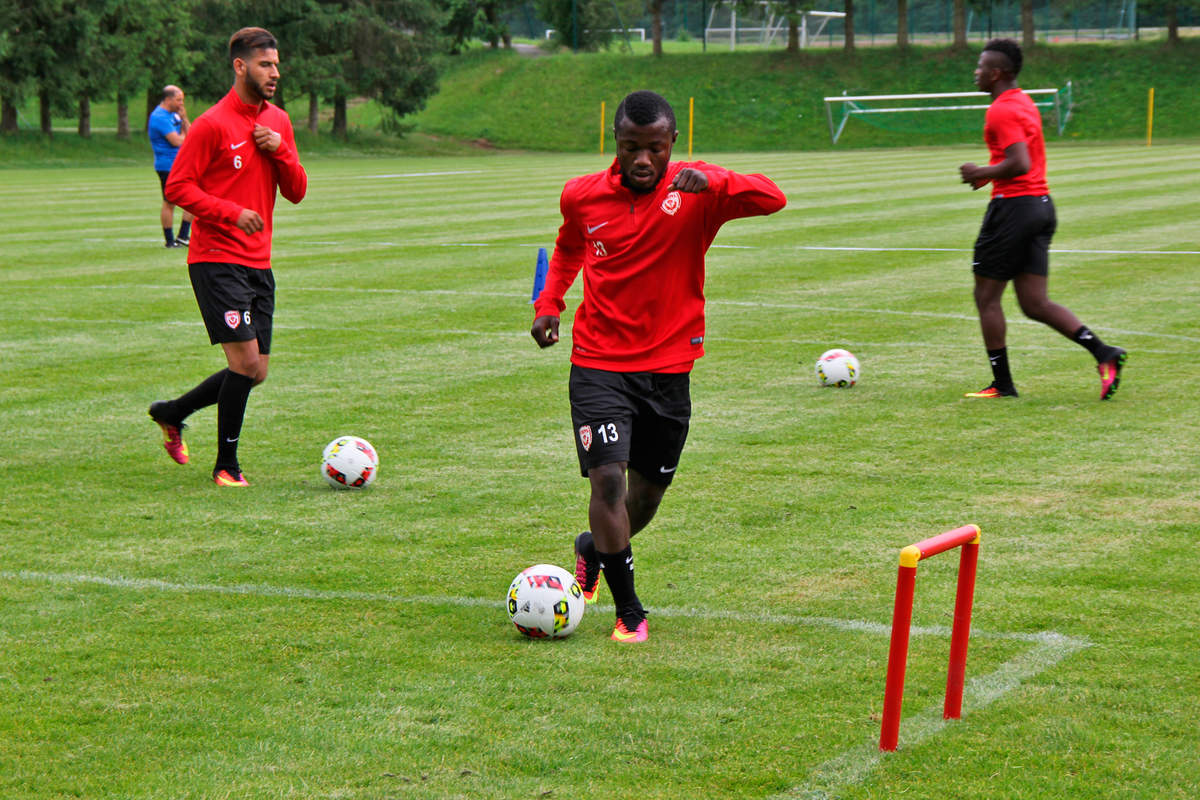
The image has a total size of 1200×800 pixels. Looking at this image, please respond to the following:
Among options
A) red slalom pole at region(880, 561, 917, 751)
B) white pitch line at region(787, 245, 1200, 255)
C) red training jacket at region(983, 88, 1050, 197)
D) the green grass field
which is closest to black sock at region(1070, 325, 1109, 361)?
the green grass field

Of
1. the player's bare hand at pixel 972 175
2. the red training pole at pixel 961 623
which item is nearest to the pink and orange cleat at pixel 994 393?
the player's bare hand at pixel 972 175

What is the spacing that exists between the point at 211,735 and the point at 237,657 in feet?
2.45

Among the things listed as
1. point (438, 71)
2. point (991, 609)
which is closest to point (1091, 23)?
point (438, 71)

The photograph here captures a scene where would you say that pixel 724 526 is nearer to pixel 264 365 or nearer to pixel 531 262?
pixel 264 365

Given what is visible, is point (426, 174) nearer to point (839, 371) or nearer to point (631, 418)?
point (839, 371)

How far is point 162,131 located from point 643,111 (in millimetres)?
17892

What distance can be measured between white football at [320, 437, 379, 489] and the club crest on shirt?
2977 millimetres

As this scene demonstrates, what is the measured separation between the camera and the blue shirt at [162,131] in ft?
71.4

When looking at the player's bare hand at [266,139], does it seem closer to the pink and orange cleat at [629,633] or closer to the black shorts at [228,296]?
the black shorts at [228,296]

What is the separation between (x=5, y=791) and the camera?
434cm

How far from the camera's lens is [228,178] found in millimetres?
8102

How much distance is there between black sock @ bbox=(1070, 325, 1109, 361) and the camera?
10391 millimetres

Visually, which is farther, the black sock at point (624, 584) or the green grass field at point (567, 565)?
the black sock at point (624, 584)

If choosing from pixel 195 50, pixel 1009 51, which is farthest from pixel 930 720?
pixel 195 50
